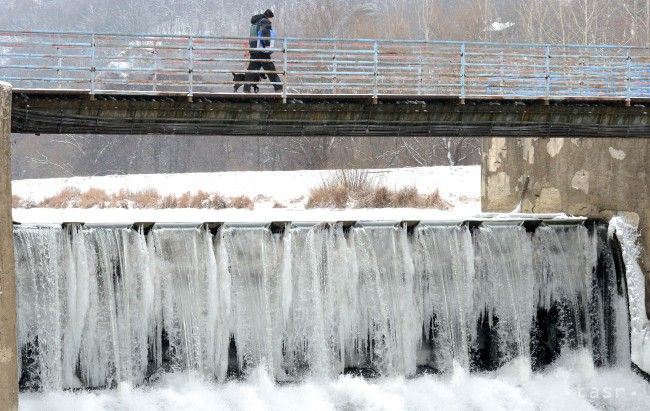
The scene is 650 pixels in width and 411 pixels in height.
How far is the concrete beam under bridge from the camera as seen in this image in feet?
60.3

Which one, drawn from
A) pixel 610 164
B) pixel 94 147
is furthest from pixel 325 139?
pixel 610 164

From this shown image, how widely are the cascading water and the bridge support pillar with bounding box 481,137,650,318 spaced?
930 millimetres

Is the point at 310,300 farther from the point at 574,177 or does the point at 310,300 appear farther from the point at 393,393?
the point at 574,177

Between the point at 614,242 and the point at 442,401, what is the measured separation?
4868 millimetres

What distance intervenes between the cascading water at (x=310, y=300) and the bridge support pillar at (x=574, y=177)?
3.05 feet

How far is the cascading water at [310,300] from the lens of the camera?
68.9 feet

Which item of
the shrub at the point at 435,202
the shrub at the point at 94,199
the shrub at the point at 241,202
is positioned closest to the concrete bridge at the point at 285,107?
the shrub at the point at 435,202

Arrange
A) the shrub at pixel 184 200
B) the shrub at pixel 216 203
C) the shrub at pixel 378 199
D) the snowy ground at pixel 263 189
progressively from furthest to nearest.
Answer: the shrub at pixel 184 200
the shrub at pixel 216 203
the shrub at pixel 378 199
the snowy ground at pixel 263 189

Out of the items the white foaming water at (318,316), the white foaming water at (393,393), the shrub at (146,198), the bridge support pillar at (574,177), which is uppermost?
the shrub at (146,198)

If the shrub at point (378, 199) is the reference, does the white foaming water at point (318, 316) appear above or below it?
below

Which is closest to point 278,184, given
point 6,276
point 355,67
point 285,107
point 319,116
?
point 355,67

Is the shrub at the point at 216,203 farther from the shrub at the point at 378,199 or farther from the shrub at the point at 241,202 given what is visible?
the shrub at the point at 378,199

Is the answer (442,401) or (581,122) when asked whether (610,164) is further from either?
(442,401)

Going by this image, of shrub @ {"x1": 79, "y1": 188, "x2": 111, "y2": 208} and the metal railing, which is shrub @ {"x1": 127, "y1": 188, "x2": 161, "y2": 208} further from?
the metal railing
